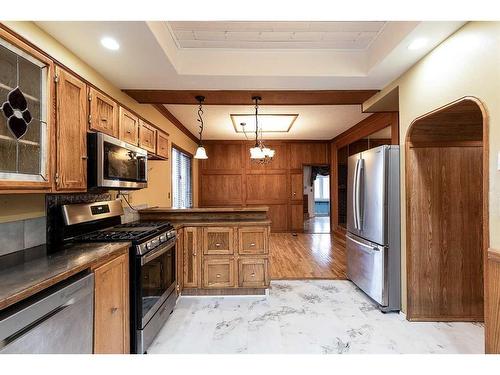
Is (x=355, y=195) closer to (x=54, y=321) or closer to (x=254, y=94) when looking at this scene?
(x=254, y=94)

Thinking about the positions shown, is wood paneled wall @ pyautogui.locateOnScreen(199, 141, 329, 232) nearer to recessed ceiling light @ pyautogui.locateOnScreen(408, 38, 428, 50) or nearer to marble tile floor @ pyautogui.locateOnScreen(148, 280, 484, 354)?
marble tile floor @ pyautogui.locateOnScreen(148, 280, 484, 354)

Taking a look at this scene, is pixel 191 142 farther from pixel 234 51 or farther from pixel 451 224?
pixel 451 224

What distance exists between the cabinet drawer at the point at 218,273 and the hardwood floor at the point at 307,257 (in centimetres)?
89

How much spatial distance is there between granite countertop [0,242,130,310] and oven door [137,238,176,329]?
294 millimetres

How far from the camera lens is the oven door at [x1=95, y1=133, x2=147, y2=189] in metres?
2.03

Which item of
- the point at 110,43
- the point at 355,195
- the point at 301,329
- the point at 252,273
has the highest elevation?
the point at 110,43

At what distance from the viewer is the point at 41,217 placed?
190 centimetres

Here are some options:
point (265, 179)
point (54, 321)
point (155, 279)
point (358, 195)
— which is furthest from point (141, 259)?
point (265, 179)

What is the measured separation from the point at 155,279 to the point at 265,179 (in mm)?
5365

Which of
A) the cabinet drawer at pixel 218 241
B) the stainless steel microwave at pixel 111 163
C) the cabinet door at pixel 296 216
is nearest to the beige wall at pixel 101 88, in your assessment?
the stainless steel microwave at pixel 111 163

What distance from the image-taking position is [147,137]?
3062mm

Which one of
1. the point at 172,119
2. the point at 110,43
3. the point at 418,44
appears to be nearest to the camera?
the point at 110,43
